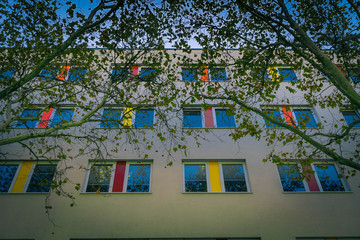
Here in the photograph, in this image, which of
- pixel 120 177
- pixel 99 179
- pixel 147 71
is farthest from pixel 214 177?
pixel 147 71

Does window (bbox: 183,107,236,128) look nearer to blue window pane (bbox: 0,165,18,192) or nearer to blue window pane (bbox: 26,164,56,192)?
blue window pane (bbox: 26,164,56,192)

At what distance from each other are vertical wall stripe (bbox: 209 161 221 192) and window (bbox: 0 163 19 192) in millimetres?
8710

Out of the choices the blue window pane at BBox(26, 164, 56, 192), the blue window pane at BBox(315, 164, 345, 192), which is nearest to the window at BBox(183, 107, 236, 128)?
the blue window pane at BBox(315, 164, 345, 192)

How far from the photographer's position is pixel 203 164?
10242 mm

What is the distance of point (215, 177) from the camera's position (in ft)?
32.1

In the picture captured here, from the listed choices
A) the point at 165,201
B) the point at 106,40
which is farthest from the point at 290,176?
the point at 106,40

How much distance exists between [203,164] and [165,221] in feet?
10.1

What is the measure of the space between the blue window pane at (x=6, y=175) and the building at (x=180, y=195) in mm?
45

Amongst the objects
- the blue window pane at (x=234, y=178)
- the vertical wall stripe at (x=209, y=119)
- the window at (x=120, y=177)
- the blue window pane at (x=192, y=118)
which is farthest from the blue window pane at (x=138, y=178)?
the vertical wall stripe at (x=209, y=119)

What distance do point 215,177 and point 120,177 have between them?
4292 mm

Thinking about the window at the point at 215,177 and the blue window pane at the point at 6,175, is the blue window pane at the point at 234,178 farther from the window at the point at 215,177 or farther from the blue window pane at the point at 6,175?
the blue window pane at the point at 6,175

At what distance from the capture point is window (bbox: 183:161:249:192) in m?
9.48

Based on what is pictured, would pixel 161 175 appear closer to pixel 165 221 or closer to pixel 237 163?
pixel 165 221

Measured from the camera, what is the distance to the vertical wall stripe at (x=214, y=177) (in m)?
9.47
